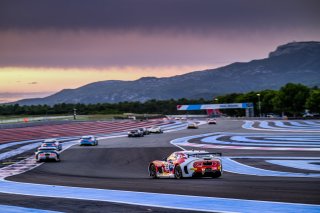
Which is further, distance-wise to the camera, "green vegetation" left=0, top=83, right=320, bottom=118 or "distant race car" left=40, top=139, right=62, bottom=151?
"green vegetation" left=0, top=83, right=320, bottom=118

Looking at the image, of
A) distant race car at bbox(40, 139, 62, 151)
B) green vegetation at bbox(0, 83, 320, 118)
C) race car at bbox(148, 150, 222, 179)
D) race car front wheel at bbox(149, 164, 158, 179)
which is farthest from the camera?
green vegetation at bbox(0, 83, 320, 118)

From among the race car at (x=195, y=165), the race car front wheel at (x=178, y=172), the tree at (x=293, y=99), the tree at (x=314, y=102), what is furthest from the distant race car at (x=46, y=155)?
the tree at (x=293, y=99)

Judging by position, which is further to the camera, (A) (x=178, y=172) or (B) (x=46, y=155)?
(B) (x=46, y=155)

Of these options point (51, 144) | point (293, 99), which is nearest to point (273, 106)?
point (293, 99)

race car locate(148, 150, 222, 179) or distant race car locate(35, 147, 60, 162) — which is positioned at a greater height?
race car locate(148, 150, 222, 179)

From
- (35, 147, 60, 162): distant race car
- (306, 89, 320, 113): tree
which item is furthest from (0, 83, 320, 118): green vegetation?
(35, 147, 60, 162): distant race car

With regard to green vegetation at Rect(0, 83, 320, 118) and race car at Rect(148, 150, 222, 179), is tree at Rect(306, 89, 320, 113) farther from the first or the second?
race car at Rect(148, 150, 222, 179)

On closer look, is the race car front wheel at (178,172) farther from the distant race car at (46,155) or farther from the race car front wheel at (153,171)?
the distant race car at (46,155)

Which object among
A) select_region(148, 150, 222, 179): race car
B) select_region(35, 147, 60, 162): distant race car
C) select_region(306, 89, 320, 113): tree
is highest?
select_region(306, 89, 320, 113): tree

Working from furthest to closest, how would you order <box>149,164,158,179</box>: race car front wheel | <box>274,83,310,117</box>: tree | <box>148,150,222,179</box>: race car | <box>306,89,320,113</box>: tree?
<box>274,83,310,117</box>: tree < <box>306,89,320,113</box>: tree < <box>149,164,158,179</box>: race car front wheel < <box>148,150,222,179</box>: race car

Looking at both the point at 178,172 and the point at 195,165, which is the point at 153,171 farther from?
the point at 195,165

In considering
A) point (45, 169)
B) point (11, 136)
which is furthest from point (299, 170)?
point (11, 136)

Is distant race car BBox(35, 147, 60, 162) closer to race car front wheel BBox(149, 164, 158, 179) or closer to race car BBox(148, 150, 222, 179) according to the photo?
race car front wheel BBox(149, 164, 158, 179)

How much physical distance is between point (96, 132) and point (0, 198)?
69.2m
